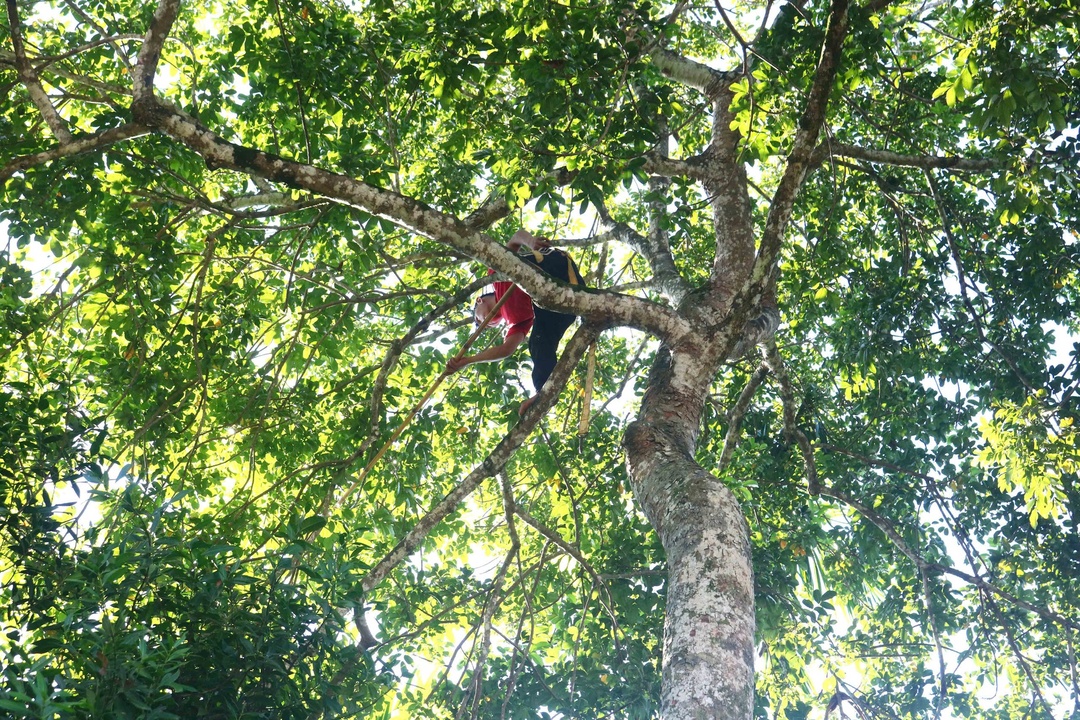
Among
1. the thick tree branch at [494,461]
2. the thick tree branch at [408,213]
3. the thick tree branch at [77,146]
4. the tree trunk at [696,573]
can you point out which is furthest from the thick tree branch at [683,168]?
the thick tree branch at [77,146]

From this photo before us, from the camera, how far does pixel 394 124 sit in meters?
5.53

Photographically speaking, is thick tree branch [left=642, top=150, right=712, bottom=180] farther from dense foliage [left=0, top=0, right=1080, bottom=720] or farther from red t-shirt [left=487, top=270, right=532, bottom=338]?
red t-shirt [left=487, top=270, right=532, bottom=338]

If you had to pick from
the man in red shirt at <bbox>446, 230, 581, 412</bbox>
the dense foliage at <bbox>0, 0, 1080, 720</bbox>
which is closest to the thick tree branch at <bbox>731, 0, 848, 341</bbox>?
the dense foliage at <bbox>0, 0, 1080, 720</bbox>

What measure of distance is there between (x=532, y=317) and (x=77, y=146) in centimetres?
320

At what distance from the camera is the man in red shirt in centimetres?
531

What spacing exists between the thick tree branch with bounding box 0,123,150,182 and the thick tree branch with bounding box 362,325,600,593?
221 centimetres

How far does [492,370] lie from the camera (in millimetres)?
6059

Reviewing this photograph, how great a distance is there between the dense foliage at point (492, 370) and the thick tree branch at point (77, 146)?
0.09 meters

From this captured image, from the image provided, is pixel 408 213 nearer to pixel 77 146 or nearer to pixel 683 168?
pixel 77 146

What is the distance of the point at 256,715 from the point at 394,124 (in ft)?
13.6

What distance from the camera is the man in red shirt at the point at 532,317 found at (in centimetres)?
531

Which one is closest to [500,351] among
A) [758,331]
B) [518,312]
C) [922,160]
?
[518,312]

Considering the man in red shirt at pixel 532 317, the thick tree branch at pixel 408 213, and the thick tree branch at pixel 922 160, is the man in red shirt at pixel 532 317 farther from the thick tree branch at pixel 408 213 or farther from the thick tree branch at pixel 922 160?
the thick tree branch at pixel 922 160

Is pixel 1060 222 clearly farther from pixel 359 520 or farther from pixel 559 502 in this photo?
pixel 359 520
